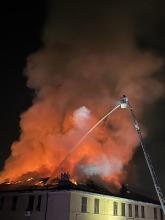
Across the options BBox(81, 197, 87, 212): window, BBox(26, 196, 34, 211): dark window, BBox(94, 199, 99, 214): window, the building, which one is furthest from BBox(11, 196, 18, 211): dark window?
BBox(94, 199, 99, 214): window

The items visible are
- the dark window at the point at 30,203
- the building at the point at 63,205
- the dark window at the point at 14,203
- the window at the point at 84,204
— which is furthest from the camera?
the dark window at the point at 14,203

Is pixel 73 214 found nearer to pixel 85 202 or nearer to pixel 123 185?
pixel 85 202

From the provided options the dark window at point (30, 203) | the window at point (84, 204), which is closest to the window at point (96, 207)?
the window at point (84, 204)

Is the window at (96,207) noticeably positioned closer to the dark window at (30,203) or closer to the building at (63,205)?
the building at (63,205)

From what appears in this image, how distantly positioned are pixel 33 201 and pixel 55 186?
9.54ft

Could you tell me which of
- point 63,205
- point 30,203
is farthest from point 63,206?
point 30,203

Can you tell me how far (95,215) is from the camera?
116 feet

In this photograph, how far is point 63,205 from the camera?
1330 inches

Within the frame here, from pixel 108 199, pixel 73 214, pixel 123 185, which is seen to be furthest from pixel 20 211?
pixel 123 185

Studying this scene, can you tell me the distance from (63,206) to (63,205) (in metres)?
0.12

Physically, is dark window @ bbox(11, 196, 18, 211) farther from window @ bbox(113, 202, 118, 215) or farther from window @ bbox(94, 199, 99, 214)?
window @ bbox(113, 202, 118, 215)

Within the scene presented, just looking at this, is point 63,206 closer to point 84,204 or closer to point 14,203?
point 84,204

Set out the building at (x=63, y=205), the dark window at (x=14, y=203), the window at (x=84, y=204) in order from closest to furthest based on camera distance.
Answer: the building at (x=63, y=205) → the window at (x=84, y=204) → the dark window at (x=14, y=203)

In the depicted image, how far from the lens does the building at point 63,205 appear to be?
3378 centimetres
